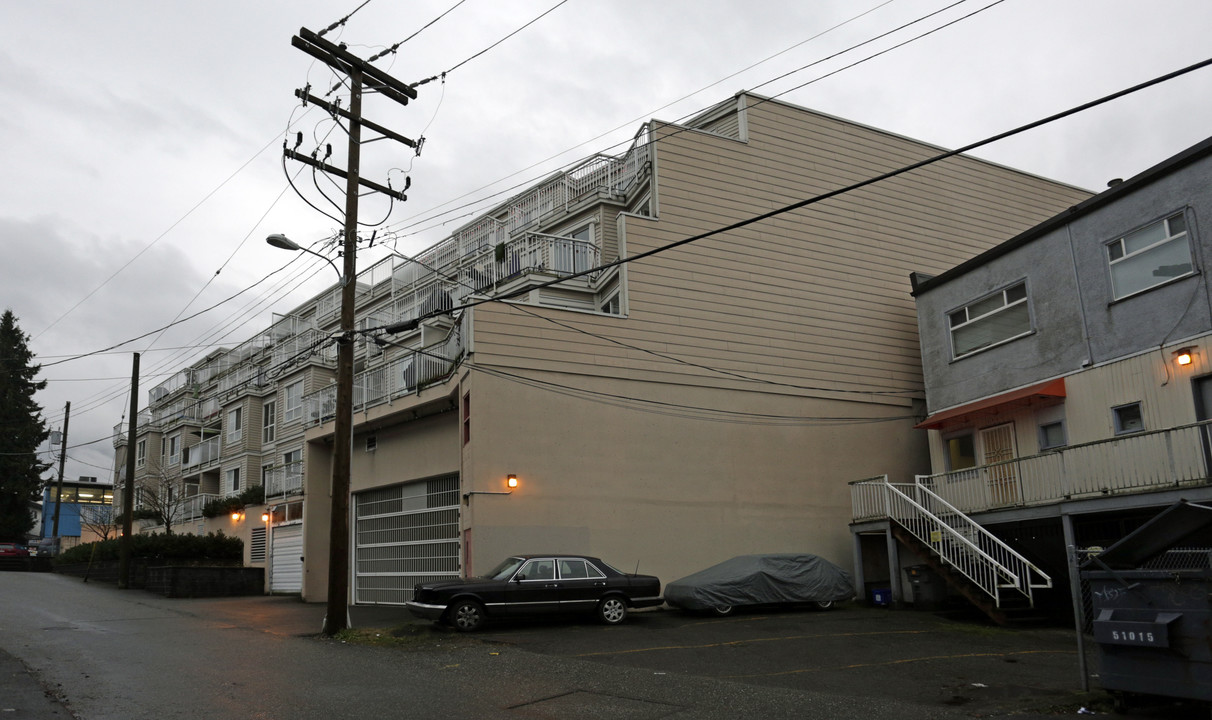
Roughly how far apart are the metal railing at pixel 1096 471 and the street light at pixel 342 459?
12162 mm

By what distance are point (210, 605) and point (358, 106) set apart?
1412 centimetres

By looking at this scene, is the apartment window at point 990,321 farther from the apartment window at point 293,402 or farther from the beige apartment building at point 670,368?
the apartment window at point 293,402

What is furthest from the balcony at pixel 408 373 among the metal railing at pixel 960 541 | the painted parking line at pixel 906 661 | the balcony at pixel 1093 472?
the balcony at pixel 1093 472

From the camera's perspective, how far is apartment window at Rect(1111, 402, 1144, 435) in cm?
1644

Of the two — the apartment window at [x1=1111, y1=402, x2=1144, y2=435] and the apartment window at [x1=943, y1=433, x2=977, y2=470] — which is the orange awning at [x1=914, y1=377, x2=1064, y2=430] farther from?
the apartment window at [x1=1111, y1=402, x2=1144, y2=435]

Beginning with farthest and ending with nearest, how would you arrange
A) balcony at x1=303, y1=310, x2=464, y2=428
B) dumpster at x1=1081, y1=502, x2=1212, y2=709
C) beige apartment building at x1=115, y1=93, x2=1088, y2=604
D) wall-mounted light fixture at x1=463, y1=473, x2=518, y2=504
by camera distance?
balcony at x1=303, y1=310, x2=464, y2=428, beige apartment building at x1=115, y1=93, x2=1088, y2=604, wall-mounted light fixture at x1=463, y1=473, x2=518, y2=504, dumpster at x1=1081, y1=502, x2=1212, y2=709

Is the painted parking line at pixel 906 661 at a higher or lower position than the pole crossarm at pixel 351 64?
lower

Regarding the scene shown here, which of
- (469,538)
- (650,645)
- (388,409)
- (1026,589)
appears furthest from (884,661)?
(388,409)

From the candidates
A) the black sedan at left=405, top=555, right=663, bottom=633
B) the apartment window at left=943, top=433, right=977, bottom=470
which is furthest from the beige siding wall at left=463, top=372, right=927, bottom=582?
the black sedan at left=405, top=555, right=663, bottom=633

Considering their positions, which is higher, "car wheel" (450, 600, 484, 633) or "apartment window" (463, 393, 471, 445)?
"apartment window" (463, 393, 471, 445)

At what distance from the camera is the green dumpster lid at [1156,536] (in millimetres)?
8195

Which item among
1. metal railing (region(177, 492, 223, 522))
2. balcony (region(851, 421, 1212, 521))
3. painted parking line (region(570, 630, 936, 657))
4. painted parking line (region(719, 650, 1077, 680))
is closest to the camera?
painted parking line (region(719, 650, 1077, 680))

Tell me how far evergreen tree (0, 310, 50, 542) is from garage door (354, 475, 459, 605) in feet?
118

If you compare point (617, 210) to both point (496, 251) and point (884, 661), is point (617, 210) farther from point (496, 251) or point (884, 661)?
point (884, 661)
